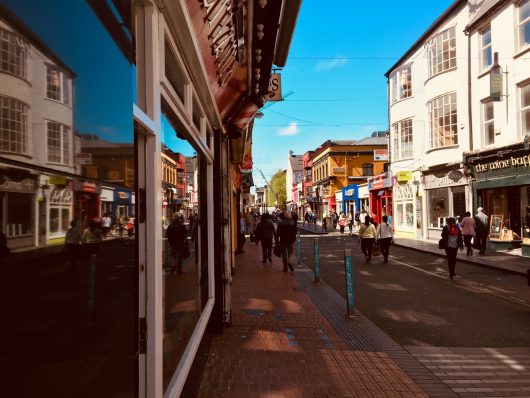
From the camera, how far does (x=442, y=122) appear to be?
69.0ft

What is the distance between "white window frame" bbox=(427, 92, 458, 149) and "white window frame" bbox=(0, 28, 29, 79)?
21.6 meters

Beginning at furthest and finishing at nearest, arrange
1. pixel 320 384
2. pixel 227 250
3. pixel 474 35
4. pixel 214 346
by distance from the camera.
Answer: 1. pixel 474 35
2. pixel 227 250
3. pixel 214 346
4. pixel 320 384

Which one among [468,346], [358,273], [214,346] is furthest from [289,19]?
[358,273]

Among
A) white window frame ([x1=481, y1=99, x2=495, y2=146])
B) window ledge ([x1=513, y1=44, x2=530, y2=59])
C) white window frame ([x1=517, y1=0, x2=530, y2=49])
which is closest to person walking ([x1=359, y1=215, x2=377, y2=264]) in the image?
white window frame ([x1=481, y1=99, x2=495, y2=146])

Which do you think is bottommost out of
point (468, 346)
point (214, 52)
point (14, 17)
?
point (468, 346)

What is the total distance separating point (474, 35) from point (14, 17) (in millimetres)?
21215

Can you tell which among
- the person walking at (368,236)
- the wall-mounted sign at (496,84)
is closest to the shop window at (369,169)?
the wall-mounted sign at (496,84)

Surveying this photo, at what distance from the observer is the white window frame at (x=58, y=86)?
42.5 inches

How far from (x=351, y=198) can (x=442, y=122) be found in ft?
65.9

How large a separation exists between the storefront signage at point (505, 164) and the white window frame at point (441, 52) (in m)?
5.30

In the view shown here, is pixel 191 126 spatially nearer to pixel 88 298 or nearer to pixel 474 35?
pixel 88 298

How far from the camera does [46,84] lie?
1.07 m

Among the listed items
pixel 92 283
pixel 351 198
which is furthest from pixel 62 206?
pixel 351 198

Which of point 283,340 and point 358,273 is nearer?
point 283,340
